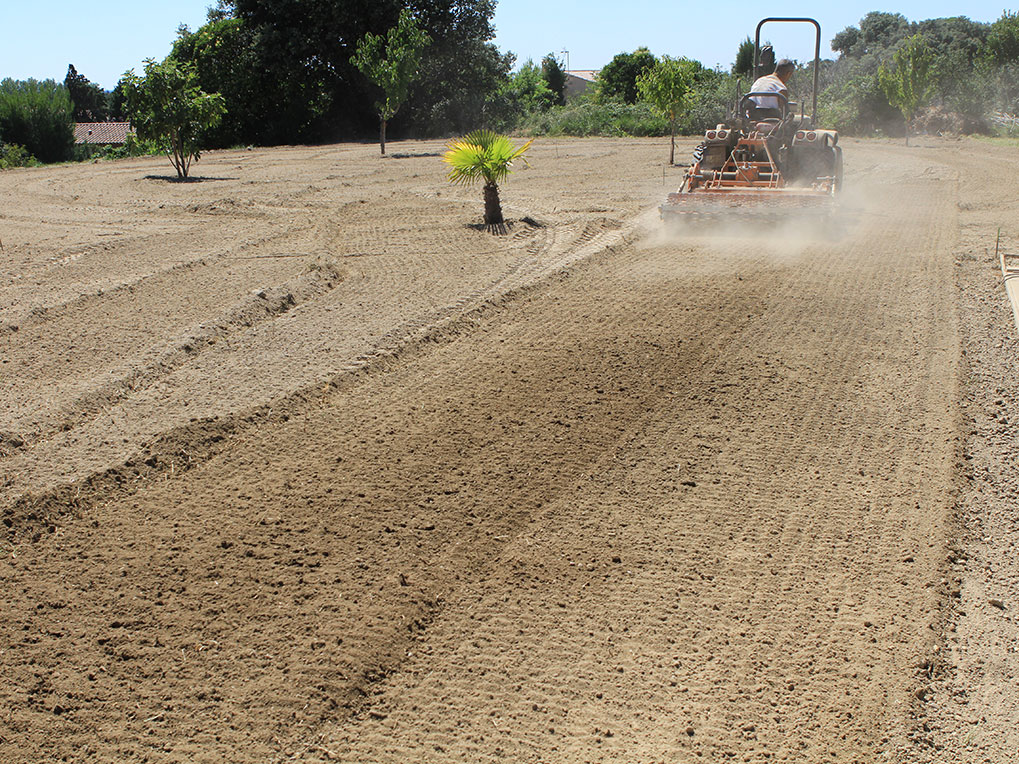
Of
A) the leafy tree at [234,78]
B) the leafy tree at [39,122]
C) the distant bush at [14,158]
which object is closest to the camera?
the distant bush at [14,158]

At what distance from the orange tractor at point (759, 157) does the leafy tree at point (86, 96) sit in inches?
2854

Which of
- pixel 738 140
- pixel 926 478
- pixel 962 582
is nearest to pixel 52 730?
pixel 962 582

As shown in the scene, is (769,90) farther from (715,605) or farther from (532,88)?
(532,88)

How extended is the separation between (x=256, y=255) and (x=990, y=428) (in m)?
9.50

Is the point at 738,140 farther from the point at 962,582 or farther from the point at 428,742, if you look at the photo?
the point at 428,742

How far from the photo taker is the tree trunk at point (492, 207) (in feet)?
46.8

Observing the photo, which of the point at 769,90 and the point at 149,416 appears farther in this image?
the point at 769,90

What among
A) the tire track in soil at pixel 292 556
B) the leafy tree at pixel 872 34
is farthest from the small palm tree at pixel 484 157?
the leafy tree at pixel 872 34

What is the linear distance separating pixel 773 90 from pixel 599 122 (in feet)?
89.2

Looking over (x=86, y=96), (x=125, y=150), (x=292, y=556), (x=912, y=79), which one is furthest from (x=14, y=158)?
(x=86, y=96)

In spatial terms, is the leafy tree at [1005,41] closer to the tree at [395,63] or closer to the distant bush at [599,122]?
the distant bush at [599,122]

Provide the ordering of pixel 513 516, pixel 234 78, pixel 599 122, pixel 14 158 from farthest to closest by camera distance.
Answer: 1. pixel 599 122
2. pixel 234 78
3. pixel 14 158
4. pixel 513 516

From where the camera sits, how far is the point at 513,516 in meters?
5.24

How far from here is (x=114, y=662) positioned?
4.02 m
